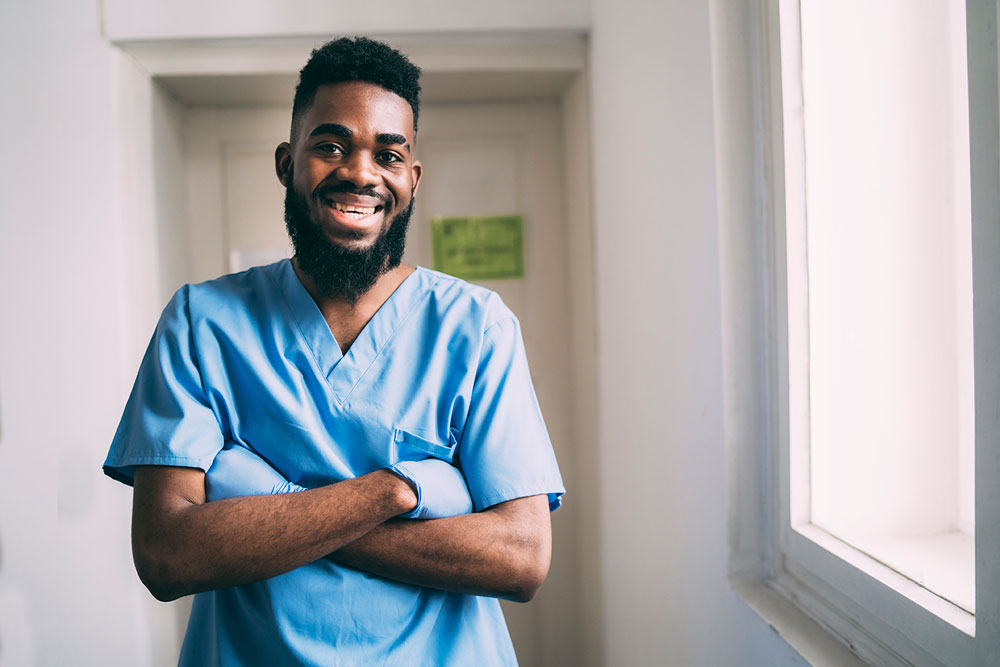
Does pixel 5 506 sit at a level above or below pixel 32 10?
below

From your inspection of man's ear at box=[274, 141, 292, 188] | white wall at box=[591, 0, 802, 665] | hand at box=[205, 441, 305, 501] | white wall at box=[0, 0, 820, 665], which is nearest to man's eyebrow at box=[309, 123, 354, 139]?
man's ear at box=[274, 141, 292, 188]

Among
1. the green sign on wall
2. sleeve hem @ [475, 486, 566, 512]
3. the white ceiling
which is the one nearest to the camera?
sleeve hem @ [475, 486, 566, 512]

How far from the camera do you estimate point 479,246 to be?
1812mm

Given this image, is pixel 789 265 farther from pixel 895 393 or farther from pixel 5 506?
pixel 5 506

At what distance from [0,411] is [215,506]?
108 centimetres

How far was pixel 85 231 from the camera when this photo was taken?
1435 millimetres

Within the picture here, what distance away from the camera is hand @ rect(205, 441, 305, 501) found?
2.44 ft

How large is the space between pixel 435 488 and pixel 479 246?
3.76 ft

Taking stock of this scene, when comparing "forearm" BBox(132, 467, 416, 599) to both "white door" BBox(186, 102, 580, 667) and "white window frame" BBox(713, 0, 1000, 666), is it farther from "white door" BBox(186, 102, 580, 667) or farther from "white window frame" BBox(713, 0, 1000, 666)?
"white door" BBox(186, 102, 580, 667)

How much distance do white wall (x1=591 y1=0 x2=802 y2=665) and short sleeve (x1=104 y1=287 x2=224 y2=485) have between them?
0.74 m

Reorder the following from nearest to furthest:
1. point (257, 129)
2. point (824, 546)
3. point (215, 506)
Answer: point (215, 506) < point (824, 546) < point (257, 129)

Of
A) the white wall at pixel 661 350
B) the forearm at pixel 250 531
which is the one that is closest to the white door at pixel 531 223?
the white wall at pixel 661 350

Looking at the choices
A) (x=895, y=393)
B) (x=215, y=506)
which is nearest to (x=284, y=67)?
(x=215, y=506)

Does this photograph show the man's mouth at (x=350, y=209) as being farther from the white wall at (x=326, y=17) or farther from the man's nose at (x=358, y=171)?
the white wall at (x=326, y=17)
